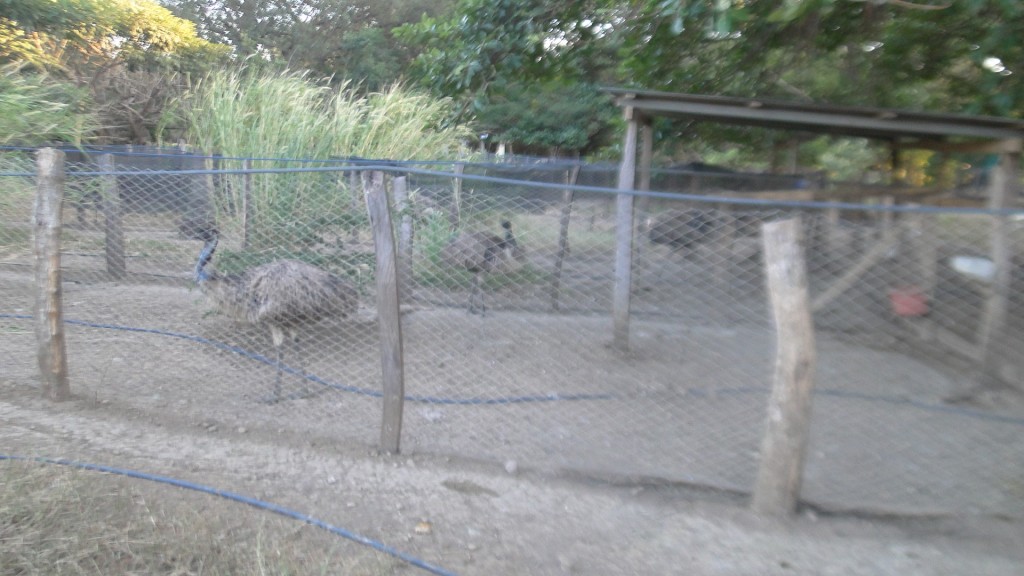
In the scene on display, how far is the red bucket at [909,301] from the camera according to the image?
6.48 m

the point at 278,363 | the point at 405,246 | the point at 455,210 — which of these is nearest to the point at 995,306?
the point at 455,210

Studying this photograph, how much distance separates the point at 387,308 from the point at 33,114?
6414mm

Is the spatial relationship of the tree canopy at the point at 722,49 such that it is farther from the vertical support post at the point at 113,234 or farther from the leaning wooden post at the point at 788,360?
the vertical support post at the point at 113,234

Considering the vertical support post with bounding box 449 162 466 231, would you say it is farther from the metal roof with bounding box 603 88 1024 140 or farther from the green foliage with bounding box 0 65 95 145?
the green foliage with bounding box 0 65 95 145

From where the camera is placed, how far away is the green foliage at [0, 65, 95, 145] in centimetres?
845

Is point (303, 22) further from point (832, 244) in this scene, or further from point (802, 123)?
point (832, 244)

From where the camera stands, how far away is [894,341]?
22.3 ft

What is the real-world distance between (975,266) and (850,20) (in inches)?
123

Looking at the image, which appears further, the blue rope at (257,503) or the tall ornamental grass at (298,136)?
the tall ornamental grass at (298,136)

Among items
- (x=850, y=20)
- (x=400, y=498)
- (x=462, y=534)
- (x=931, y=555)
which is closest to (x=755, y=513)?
(x=931, y=555)

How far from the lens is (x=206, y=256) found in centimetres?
632

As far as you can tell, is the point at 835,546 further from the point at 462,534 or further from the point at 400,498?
the point at 400,498

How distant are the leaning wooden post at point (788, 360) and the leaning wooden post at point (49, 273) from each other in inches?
162

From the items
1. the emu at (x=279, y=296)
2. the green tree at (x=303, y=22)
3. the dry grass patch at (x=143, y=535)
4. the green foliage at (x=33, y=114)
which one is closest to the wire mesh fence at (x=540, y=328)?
the emu at (x=279, y=296)
